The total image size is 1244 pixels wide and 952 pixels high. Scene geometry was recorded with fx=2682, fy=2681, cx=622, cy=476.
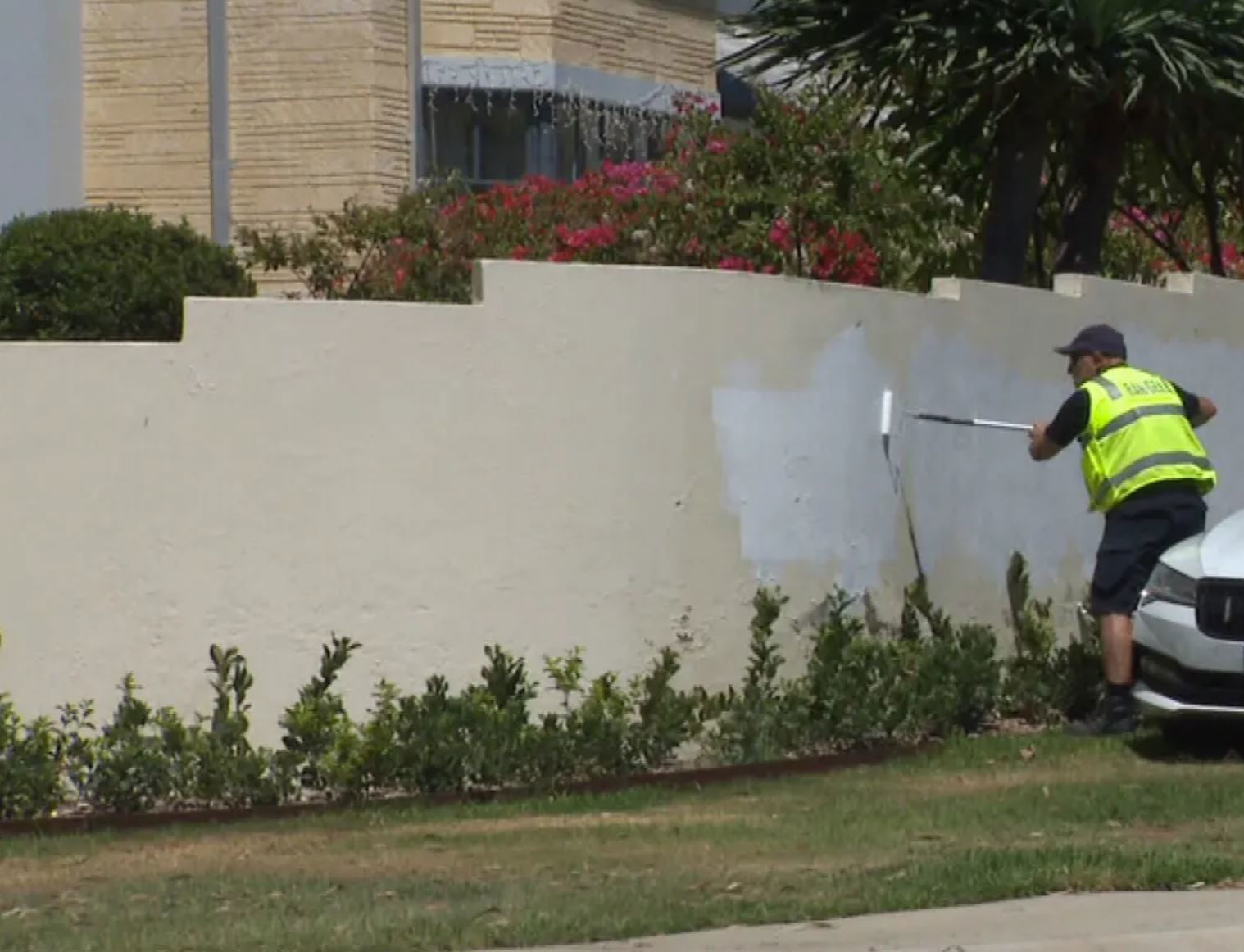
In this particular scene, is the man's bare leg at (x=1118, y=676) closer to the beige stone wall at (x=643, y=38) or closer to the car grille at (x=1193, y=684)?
the car grille at (x=1193, y=684)

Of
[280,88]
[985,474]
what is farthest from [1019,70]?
[280,88]

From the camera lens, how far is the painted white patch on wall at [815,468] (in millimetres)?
11469

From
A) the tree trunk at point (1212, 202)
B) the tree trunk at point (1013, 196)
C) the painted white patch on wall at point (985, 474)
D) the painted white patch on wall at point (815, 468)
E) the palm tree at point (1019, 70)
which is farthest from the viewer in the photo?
the tree trunk at point (1212, 202)

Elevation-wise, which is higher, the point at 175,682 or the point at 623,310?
the point at 623,310

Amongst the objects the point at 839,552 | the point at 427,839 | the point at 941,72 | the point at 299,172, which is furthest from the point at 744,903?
the point at 299,172

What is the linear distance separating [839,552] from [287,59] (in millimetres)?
10272

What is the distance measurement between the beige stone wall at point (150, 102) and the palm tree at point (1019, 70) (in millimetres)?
6988

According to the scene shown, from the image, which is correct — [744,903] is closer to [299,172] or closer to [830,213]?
[830,213]

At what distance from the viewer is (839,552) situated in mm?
11859

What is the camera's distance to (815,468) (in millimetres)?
11742

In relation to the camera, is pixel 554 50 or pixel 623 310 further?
pixel 554 50

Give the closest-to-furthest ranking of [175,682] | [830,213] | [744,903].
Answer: [744,903]
[175,682]
[830,213]

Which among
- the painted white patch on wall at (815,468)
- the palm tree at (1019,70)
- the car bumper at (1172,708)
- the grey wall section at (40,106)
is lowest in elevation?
the car bumper at (1172,708)

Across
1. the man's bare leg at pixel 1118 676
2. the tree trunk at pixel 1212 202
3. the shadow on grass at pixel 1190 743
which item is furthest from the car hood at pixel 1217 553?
the tree trunk at pixel 1212 202
